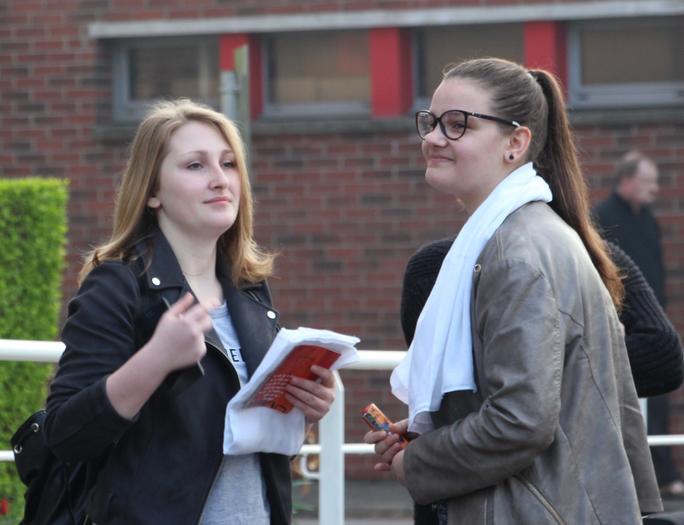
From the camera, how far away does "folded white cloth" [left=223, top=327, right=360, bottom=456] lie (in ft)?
10.2

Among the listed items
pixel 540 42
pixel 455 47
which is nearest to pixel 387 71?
pixel 455 47

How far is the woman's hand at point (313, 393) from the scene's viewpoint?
10.8 ft

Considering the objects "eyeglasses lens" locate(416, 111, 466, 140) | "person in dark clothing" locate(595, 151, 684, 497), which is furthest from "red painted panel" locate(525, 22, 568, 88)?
"eyeglasses lens" locate(416, 111, 466, 140)

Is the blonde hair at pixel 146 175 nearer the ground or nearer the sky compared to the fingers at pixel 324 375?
nearer the sky

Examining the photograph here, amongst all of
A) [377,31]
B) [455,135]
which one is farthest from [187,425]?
[377,31]

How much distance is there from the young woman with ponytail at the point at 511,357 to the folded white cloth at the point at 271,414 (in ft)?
0.57

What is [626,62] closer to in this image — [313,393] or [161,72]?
[161,72]

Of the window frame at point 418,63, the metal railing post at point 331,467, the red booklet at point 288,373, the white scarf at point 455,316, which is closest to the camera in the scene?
the white scarf at point 455,316

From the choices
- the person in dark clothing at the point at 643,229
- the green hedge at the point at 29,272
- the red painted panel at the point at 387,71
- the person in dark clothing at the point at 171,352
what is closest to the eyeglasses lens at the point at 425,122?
the person in dark clothing at the point at 171,352

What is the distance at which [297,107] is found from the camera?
1040 centimetres

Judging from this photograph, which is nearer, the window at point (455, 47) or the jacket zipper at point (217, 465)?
the jacket zipper at point (217, 465)

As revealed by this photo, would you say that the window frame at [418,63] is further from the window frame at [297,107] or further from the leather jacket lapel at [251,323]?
the leather jacket lapel at [251,323]

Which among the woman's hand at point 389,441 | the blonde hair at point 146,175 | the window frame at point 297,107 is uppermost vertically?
the window frame at point 297,107

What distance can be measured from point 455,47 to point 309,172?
1274 millimetres
